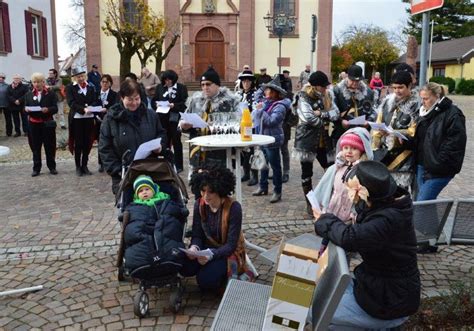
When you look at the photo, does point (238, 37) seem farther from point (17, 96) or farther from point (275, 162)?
point (275, 162)

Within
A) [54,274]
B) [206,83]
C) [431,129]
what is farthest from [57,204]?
[431,129]

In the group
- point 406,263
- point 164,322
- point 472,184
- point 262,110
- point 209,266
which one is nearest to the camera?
point 406,263

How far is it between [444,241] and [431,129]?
1.15 meters

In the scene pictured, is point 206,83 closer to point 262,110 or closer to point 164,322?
point 262,110

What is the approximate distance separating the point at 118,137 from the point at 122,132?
0.06 m

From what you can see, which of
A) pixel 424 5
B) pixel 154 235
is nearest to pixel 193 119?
pixel 154 235

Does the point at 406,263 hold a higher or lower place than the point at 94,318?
higher

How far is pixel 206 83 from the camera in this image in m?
5.36

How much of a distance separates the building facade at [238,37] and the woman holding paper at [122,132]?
30770 mm

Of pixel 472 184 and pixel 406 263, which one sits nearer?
pixel 406 263

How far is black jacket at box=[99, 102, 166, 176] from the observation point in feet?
15.4

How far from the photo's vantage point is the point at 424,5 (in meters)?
3.92

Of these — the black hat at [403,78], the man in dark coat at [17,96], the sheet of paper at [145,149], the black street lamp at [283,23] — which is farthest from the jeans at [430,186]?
the black street lamp at [283,23]

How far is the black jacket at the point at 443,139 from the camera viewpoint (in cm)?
461
